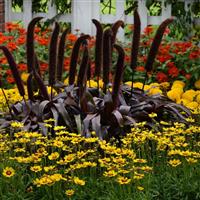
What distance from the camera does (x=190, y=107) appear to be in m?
4.66

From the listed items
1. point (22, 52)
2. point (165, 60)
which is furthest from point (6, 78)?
point (165, 60)

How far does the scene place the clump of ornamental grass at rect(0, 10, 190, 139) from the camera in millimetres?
3803

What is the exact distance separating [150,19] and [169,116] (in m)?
4.18

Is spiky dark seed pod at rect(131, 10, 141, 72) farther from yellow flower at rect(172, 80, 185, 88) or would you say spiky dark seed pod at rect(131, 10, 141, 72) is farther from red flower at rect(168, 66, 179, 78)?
red flower at rect(168, 66, 179, 78)

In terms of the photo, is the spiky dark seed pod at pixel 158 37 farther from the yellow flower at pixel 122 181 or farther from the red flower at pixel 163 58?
the red flower at pixel 163 58

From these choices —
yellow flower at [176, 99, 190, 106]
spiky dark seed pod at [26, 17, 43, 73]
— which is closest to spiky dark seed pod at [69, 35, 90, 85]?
spiky dark seed pod at [26, 17, 43, 73]

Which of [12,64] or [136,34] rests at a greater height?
[136,34]

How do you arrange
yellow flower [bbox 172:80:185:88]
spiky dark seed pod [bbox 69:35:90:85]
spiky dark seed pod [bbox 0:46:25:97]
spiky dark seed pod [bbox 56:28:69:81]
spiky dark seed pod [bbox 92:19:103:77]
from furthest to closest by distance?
yellow flower [bbox 172:80:185:88], spiky dark seed pod [bbox 56:28:69:81], spiky dark seed pod [bbox 92:19:103:77], spiky dark seed pod [bbox 69:35:90:85], spiky dark seed pod [bbox 0:46:25:97]

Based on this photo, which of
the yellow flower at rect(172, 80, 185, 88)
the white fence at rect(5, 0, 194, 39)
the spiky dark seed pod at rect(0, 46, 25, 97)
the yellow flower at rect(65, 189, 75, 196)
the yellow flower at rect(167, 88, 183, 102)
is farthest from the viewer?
the white fence at rect(5, 0, 194, 39)

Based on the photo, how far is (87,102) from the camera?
4027 mm

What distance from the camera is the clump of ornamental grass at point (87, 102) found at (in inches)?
150

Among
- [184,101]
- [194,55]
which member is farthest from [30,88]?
[194,55]

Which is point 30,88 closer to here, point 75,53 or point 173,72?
point 75,53

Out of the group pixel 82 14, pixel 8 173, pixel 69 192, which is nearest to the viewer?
pixel 69 192
